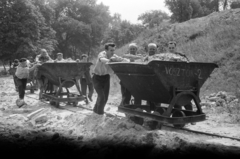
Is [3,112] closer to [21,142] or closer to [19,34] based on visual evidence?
[21,142]

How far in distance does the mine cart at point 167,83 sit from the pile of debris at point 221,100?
2313 mm

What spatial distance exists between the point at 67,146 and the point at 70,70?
4.78 meters

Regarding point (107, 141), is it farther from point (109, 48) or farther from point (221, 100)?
point (221, 100)

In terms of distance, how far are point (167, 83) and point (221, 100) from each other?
357cm

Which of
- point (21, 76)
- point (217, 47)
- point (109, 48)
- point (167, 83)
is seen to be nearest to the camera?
point (167, 83)

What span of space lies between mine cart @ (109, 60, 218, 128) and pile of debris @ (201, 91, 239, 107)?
91.1 inches

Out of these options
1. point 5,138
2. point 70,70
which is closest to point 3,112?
point 70,70

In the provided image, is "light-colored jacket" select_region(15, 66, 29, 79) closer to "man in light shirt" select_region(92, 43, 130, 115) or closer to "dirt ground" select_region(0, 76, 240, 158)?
"dirt ground" select_region(0, 76, 240, 158)

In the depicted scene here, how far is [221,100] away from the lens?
7488mm

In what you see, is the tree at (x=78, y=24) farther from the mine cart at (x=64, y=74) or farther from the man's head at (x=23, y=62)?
the mine cart at (x=64, y=74)

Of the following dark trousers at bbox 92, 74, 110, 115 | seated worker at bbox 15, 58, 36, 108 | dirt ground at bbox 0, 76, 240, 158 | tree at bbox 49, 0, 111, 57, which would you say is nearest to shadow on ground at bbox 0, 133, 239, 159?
dirt ground at bbox 0, 76, 240, 158

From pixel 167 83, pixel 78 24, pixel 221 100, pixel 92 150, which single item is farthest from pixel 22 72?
pixel 78 24

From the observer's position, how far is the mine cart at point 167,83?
178 inches

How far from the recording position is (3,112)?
7160 mm
